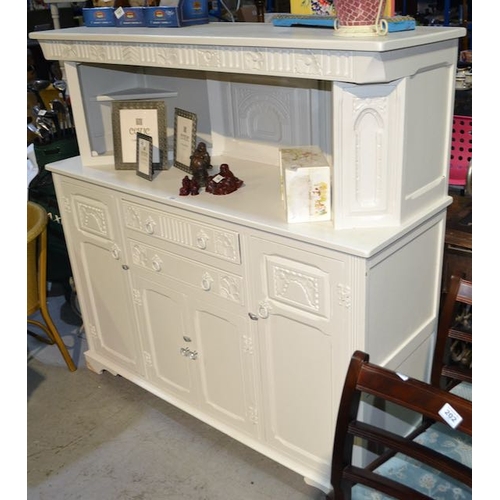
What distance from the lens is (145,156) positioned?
2166 millimetres

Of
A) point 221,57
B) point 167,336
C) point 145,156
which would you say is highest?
point 221,57

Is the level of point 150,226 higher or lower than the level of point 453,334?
higher

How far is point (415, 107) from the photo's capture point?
1574mm

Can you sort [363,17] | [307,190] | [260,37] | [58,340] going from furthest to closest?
[58,340] → [307,190] → [260,37] → [363,17]

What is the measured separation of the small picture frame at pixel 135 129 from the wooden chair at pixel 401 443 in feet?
4.29

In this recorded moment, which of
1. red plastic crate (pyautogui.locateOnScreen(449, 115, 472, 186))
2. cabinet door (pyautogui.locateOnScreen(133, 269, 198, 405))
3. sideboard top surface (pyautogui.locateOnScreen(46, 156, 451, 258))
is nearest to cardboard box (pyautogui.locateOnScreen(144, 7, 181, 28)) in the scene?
sideboard top surface (pyautogui.locateOnScreen(46, 156, 451, 258))

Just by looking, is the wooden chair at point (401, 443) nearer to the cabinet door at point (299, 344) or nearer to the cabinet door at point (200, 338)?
the cabinet door at point (299, 344)

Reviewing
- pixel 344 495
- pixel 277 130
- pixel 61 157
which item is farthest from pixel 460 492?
pixel 61 157

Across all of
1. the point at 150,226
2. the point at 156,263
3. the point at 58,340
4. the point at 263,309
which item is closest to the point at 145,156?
the point at 150,226

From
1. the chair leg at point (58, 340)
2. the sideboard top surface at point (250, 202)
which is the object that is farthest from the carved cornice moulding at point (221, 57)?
the chair leg at point (58, 340)

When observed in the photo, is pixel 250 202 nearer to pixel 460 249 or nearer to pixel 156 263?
pixel 156 263

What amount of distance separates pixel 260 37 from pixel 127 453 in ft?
5.18

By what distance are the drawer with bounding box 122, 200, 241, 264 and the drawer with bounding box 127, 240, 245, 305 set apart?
2.2 inches

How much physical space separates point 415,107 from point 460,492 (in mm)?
958
